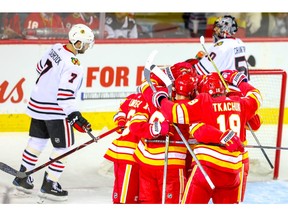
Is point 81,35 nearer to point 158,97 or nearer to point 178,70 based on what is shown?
point 178,70

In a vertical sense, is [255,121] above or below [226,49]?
below

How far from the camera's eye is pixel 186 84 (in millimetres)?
5605

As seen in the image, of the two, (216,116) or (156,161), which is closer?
(216,116)

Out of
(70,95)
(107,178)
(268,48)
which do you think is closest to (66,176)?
(107,178)

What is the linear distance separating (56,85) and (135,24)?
63.8 inches

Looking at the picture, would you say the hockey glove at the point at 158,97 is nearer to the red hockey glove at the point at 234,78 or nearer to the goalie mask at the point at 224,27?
the red hockey glove at the point at 234,78

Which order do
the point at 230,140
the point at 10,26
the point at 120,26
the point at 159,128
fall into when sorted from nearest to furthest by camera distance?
the point at 230,140 < the point at 159,128 < the point at 10,26 < the point at 120,26

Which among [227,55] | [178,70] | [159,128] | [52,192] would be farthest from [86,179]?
[159,128]

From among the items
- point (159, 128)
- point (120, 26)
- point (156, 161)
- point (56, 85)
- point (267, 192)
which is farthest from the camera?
point (120, 26)

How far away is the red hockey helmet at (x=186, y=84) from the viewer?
5605 mm

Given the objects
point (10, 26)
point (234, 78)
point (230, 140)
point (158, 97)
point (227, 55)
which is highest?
point (10, 26)

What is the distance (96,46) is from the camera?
7.72 m

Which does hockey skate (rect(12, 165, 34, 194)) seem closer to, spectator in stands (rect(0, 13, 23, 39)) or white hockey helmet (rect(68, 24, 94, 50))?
white hockey helmet (rect(68, 24, 94, 50))
